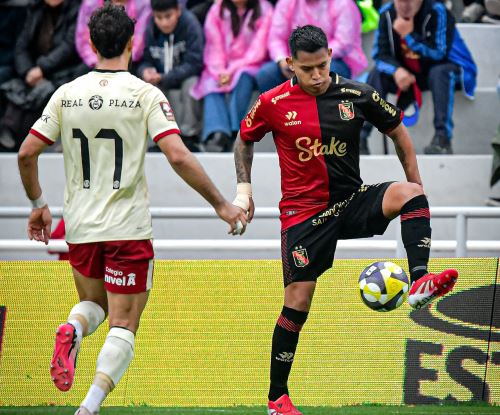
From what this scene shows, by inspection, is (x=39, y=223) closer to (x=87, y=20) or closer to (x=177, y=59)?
(x=177, y=59)

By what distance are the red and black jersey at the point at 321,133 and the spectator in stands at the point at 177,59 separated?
4733 millimetres

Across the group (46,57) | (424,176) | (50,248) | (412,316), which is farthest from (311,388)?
(46,57)

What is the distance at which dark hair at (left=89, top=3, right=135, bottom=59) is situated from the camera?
20.0 feet

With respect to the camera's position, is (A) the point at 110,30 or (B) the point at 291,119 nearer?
(A) the point at 110,30

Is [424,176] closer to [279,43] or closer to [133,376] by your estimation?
[279,43]

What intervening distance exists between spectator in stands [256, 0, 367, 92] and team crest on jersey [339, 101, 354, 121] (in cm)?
451

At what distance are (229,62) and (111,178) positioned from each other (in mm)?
5844

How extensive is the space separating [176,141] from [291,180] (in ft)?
3.84

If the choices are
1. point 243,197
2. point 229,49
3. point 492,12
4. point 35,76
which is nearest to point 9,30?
point 35,76

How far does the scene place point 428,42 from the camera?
37.3 feet

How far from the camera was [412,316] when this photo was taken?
779 centimetres

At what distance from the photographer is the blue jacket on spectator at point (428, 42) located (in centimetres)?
1132

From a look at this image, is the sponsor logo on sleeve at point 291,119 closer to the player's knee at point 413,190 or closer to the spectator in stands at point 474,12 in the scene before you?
the player's knee at point 413,190

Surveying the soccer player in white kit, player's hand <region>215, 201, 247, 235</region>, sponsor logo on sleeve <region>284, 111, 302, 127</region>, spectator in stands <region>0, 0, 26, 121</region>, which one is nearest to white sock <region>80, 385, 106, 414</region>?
the soccer player in white kit
